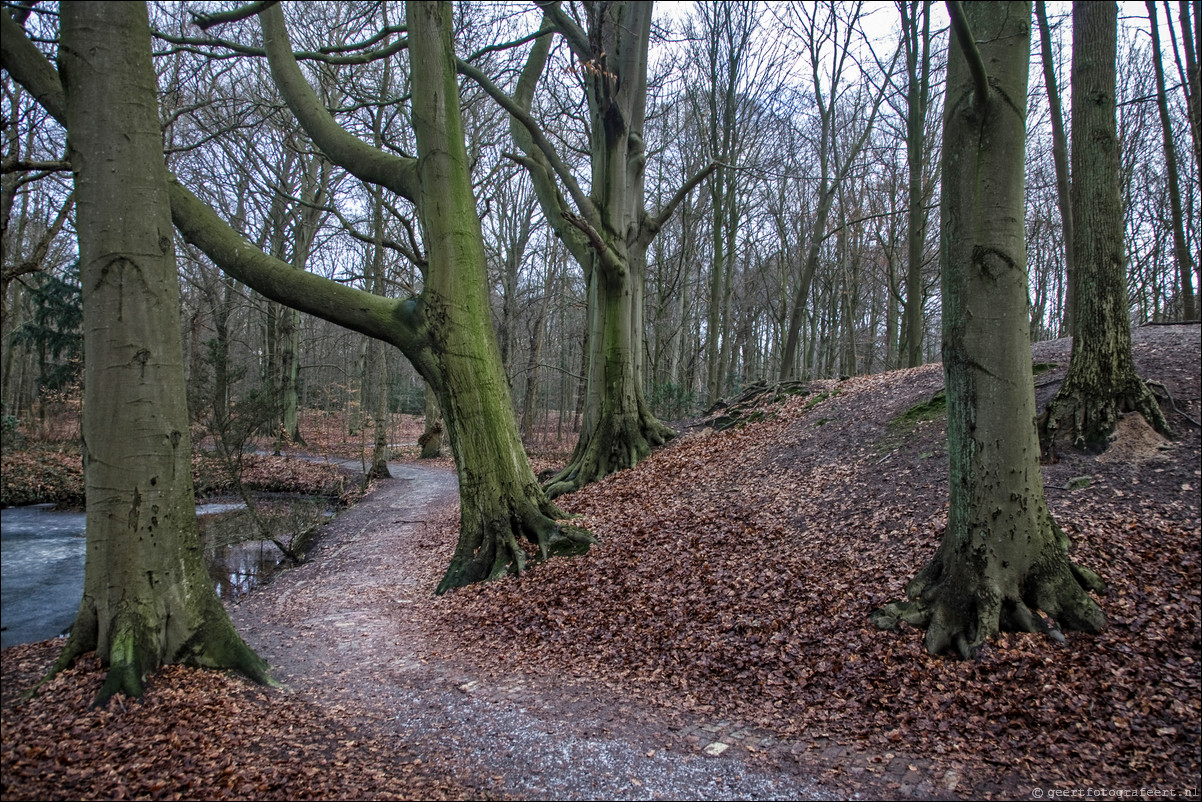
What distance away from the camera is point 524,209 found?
24531 mm

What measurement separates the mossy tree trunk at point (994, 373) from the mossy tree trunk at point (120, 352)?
495 cm

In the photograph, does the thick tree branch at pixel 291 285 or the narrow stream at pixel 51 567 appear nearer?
the thick tree branch at pixel 291 285

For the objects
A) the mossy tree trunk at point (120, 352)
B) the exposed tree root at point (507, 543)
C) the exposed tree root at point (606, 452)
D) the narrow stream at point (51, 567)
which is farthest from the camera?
the exposed tree root at point (606, 452)

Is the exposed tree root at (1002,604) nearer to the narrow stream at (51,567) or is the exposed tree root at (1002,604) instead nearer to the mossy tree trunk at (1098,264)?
the mossy tree trunk at (1098,264)

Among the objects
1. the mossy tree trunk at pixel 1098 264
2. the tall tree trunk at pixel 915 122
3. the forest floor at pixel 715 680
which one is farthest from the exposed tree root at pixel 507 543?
the tall tree trunk at pixel 915 122

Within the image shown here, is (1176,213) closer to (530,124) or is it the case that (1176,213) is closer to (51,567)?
(530,124)

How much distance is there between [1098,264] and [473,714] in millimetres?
7400

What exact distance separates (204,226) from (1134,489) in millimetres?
8820

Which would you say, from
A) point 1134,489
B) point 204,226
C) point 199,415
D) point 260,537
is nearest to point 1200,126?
point 1134,489

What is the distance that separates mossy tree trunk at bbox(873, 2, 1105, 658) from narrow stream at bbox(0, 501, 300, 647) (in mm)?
8013

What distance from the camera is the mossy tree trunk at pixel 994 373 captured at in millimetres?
4602

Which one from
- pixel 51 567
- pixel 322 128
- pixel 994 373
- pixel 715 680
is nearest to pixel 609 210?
pixel 322 128

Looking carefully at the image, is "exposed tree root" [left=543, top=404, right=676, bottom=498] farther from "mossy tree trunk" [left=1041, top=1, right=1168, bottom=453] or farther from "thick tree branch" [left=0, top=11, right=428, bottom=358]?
"mossy tree trunk" [left=1041, top=1, right=1168, bottom=453]

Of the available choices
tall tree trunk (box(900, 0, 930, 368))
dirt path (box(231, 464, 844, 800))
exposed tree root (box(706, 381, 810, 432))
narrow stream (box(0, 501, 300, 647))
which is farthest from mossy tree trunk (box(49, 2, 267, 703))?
tall tree trunk (box(900, 0, 930, 368))
